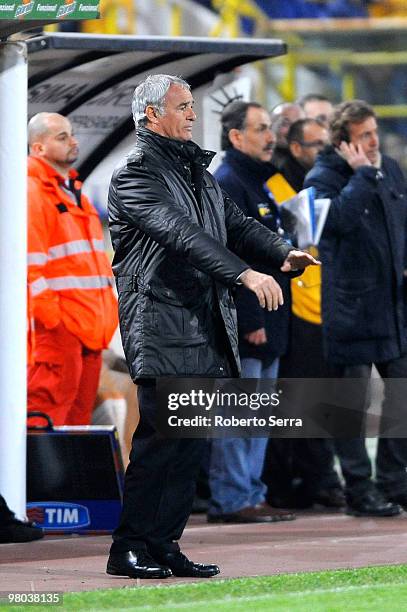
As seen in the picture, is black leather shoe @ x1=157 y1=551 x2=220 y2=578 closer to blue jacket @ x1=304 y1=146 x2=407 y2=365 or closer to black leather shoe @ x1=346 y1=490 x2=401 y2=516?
black leather shoe @ x1=346 y1=490 x2=401 y2=516

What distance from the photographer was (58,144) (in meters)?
9.47

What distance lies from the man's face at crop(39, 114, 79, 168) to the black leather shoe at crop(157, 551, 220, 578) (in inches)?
126

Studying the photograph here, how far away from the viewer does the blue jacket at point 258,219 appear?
933 cm

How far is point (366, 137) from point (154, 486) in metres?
3.58

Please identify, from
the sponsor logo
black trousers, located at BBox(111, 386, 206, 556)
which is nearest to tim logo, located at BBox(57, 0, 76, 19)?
the sponsor logo

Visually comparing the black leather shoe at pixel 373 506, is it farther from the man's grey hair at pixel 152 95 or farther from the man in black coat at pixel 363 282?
the man's grey hair at pixel 152 95

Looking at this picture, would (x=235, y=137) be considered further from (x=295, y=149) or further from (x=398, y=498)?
(x=398, y=498)

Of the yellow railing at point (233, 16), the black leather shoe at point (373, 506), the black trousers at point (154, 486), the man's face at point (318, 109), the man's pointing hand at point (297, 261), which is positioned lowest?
the black leather shoe at point (373, 506)

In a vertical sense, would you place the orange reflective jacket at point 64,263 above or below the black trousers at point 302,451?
above

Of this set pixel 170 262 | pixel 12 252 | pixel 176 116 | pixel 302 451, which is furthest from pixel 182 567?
pixel 302 451

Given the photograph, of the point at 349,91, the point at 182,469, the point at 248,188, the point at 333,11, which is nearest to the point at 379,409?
the point at 248,188

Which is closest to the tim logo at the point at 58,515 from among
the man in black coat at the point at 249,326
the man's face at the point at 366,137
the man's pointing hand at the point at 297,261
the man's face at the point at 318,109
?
the man in black coat at the point at 249,326

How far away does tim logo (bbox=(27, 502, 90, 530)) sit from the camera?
8789 mm

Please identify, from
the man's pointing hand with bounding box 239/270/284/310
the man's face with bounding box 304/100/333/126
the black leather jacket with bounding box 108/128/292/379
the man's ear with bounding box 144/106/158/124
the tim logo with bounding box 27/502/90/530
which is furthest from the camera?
the man's face with bounding box 304/100/333/126
